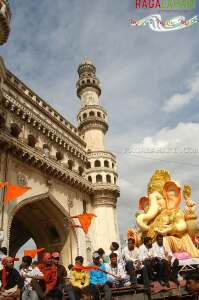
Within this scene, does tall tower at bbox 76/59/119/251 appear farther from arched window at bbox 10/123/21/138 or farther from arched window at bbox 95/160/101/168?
arched window at bbox 10/123/21/138

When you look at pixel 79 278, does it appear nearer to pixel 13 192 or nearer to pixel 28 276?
pixel 28 276

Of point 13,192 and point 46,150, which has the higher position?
point 46,150

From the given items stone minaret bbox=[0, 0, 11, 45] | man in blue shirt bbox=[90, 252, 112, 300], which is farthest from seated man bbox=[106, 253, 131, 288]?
stone minaret bbox=[0, 0, 11, 45]

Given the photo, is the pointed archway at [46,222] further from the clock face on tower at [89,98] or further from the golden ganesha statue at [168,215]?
the clock face on tower at [89,98]

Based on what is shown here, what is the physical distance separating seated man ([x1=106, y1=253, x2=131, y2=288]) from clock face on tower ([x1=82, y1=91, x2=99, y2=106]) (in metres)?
27.5

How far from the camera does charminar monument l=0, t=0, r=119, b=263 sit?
70.7 feet

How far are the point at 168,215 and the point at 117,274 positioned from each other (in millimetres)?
5200

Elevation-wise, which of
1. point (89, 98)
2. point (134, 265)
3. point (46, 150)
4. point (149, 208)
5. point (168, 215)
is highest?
point (89, 98)

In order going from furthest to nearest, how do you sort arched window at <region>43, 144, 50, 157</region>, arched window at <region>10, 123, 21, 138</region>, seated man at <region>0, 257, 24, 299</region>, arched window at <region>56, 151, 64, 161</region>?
arched window at <region>56, 151, 64, 161</region>
arched window at <region>43, 144, 50, 157</region>
arched window at <region>10, 123, 21, 138</region>
seated man at <region>0, 257, 24, 299</region>

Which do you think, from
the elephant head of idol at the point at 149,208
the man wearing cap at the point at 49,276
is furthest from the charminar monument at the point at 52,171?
the man wearing cap at the point at 49,276

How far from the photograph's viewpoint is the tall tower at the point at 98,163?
94.1 ft

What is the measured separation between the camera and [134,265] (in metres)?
9.51

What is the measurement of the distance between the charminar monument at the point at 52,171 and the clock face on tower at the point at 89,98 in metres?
1.52

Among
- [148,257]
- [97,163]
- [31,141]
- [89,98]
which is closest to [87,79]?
[89,98]
